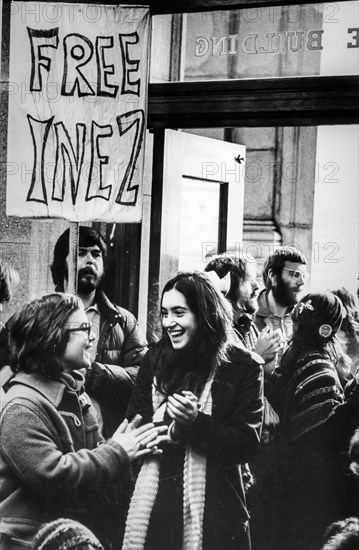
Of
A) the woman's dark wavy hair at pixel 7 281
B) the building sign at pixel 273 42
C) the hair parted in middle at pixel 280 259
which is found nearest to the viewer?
the building sign at pixel 273 42

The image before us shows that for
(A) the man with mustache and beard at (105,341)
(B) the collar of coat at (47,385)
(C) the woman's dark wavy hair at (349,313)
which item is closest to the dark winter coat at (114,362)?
(A) the man with mustache and beard at (105,341)

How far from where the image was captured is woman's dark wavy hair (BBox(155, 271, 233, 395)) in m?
4.95

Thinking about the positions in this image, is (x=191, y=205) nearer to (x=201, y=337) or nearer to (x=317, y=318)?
(x=201, y=337)

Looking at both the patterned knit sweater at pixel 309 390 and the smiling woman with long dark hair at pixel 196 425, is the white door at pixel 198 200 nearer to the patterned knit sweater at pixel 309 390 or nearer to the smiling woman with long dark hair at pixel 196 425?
the smiling woman with long dark hair at pixel 196 425

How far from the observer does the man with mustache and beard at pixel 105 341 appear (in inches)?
201

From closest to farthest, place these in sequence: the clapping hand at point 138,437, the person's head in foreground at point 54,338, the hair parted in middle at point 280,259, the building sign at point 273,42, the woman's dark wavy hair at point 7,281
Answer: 1. the building sign at point 273,42
2. the hair parted in middle at point 280,259
3. the clapping hand at point 138,437
4. the person's head in foreground at point 54,338
5. the woman's dark wavy hair at point 7,281

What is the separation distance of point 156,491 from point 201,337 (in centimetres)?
77

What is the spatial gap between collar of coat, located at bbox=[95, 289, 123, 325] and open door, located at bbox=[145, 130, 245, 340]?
0.58 feet

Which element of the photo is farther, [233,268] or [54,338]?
[54,338]

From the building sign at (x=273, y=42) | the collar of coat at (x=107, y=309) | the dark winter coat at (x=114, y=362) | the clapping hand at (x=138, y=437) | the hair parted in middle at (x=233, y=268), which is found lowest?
the clapping hand at (x=138, y=437)

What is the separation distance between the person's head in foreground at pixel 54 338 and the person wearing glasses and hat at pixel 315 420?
1018 mm

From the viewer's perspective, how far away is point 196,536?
4926 millimetres

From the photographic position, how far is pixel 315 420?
484 cm

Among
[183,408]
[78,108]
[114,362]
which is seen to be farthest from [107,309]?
[78,108]
